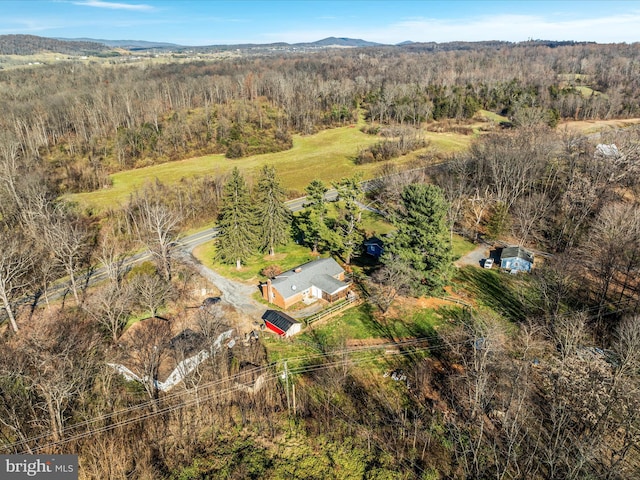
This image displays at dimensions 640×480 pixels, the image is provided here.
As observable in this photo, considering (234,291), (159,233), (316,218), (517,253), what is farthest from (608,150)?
(159,233)

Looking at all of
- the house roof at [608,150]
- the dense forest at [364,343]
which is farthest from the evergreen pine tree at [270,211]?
the house roof at [608,150]

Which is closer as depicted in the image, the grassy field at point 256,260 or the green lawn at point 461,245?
the grassy field at point 256,260

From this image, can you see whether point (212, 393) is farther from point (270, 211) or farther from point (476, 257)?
point (476, 257)

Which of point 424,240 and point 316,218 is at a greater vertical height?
point 424,240

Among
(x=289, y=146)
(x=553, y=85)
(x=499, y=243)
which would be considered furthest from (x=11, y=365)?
(x=553, y=85)

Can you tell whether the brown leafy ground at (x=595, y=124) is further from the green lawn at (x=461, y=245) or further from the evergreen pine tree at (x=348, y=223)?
the evergreen pine tree at (x=348, y=223)

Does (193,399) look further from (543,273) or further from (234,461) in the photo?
(543,273)
